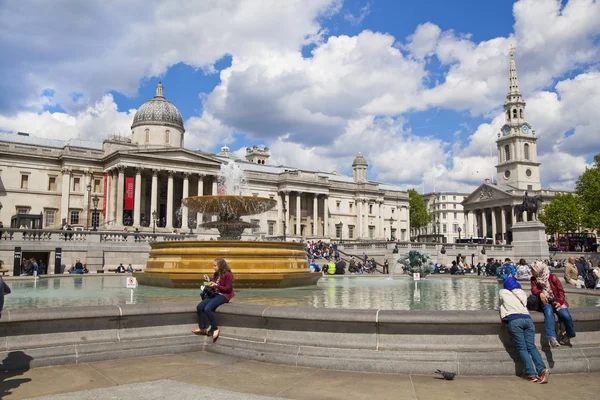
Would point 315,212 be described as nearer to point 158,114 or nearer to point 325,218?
point 325,218

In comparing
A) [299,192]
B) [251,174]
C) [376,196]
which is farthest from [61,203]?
[376,196]

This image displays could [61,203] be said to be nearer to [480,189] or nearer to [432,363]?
[432,363]

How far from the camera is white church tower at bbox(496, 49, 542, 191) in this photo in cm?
10900

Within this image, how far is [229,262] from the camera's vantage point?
1344 cm

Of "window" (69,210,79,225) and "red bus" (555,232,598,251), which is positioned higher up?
"window" (69,210,79,225)

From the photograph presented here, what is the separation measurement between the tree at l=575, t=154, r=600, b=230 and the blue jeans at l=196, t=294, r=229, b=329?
65.6 m

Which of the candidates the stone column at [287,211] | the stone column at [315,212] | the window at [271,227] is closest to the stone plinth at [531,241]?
the stone column at [287,211]

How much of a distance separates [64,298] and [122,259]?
24317 mm

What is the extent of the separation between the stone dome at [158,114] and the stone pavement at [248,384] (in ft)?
206

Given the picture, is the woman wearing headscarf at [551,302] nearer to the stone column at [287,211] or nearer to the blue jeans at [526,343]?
the blue jeans at [526,343]

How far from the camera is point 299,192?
7725 cm

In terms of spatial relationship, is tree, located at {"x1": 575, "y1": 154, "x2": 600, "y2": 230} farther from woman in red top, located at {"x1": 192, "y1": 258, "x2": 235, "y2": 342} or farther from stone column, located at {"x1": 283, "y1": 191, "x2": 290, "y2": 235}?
woman in red top, located at {"x1": 192, "y1": 258, "x2": 235, "y2": 342}

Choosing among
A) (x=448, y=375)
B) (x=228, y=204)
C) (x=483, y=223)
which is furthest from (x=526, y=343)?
(x=483, y=223)

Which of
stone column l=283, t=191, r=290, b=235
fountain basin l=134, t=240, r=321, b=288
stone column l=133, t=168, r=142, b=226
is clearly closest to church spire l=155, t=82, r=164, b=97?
stone column l=133, t=168, r=142, b=226
